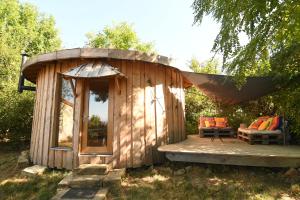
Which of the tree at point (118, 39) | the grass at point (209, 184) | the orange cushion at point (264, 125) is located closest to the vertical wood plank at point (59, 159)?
the grass at point (209, 184)

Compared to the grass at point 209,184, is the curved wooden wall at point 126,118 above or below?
above

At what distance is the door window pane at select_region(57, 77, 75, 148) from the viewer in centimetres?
578

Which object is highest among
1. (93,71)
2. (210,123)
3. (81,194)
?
(93,71)

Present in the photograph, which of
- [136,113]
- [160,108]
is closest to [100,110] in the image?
[136,113]

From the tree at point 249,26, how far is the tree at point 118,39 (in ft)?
84.5

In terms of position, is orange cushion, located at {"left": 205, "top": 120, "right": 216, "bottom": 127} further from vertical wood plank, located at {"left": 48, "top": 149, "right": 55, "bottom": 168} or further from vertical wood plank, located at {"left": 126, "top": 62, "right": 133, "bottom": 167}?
vertical wood plank, located at {"left": 48, "top": 149, "right": 55, "bottom": 168}

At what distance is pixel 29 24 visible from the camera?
2494 cm

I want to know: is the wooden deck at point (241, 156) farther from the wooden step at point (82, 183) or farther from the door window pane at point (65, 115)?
the door window pane at point (65, 115)

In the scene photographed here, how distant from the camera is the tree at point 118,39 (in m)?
29.9

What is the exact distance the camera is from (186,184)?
4602 millimetres

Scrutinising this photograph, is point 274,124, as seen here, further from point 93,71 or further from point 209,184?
point 93,71

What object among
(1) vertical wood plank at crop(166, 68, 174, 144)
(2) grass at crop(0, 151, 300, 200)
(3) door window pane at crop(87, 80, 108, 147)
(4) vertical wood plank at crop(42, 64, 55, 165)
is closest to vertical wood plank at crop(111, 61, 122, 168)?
(3) door window pane at crop(87, 80, 108, 147)

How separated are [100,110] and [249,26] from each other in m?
3.69

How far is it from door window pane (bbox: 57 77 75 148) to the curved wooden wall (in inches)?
7.1
